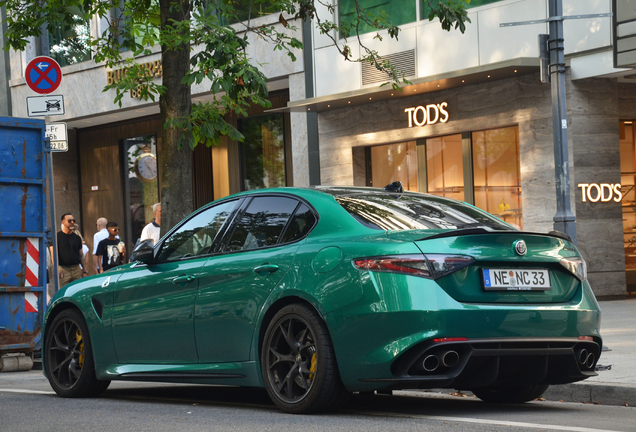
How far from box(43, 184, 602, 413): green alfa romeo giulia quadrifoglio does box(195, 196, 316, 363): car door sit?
1cm

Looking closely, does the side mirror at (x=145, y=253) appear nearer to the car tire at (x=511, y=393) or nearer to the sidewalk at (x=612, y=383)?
the car tire at (x=511, y=393)

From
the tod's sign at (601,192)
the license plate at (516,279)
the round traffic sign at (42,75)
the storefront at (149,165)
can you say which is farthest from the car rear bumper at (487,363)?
the storefront at (149,165)

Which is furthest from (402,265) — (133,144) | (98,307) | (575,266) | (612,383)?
(133,144)

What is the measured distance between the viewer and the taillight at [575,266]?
596cm

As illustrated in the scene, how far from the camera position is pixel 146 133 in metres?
27.1

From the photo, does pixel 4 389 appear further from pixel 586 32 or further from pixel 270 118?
pixel 270 118

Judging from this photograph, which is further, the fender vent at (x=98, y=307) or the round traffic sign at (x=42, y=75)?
the round traffic sign at (x=42, y=75)

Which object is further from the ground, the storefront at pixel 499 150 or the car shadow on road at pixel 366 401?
the storefront at pixel 499 150

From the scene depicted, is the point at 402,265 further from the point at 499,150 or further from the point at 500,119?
the point at 499,150

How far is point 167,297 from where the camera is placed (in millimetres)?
6922

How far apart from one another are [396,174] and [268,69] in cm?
385

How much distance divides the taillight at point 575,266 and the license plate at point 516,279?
6.2 inches

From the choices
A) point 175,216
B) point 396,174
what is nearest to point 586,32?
point 396,174

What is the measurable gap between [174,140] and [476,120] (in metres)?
7.26
